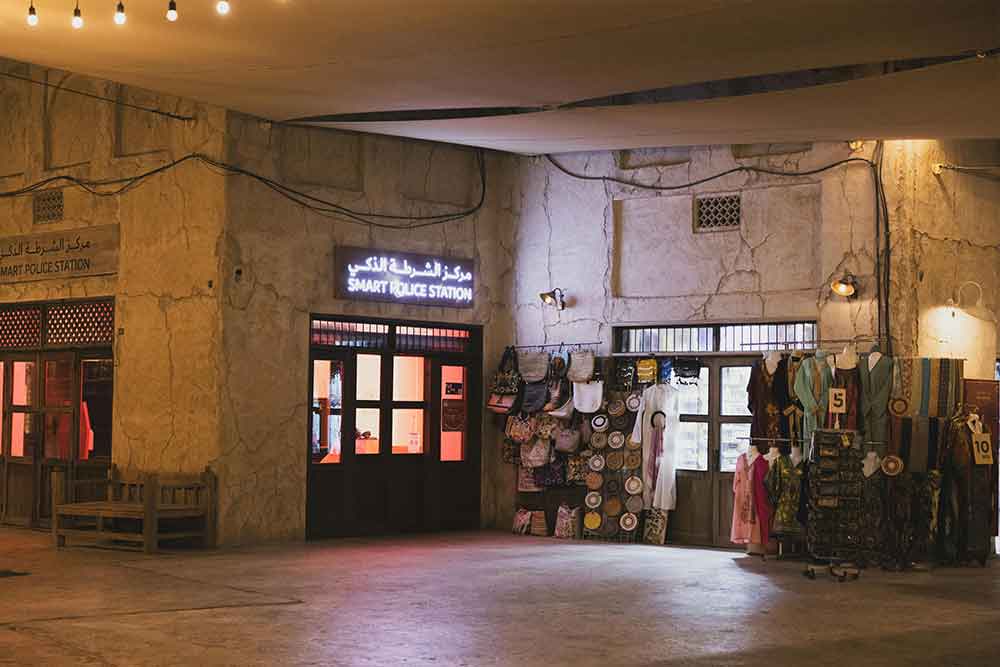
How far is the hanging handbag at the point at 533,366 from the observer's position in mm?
15188

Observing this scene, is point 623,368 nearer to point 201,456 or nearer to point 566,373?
point 566,373

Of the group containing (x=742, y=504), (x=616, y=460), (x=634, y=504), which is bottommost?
(x=634, y=504)

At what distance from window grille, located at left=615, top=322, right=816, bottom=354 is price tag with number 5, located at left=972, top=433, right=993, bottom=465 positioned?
1794 millimetres

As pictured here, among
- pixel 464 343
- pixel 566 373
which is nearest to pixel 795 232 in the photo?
pixel 566 373

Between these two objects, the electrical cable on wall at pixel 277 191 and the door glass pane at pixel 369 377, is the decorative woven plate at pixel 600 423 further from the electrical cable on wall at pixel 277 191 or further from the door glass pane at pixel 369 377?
the electrical cable on wall at pixel 277 191

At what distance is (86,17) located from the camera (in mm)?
9266

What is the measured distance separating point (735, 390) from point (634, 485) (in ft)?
4.97

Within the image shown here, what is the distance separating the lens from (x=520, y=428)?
15188 millimetres

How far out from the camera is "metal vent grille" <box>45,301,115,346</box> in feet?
47.5

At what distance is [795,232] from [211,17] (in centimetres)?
686

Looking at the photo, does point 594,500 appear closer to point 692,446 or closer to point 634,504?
point 634,504

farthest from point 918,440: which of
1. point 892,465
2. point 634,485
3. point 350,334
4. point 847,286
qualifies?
point 350,334

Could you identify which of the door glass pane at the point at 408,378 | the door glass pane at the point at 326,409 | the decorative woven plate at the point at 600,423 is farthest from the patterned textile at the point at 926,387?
→ the door glass pane at the point at 326,409

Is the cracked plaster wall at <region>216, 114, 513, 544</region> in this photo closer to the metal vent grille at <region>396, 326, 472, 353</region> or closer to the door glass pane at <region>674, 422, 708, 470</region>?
the metal vent grille at <region>396, 326, 472, 353</region>
